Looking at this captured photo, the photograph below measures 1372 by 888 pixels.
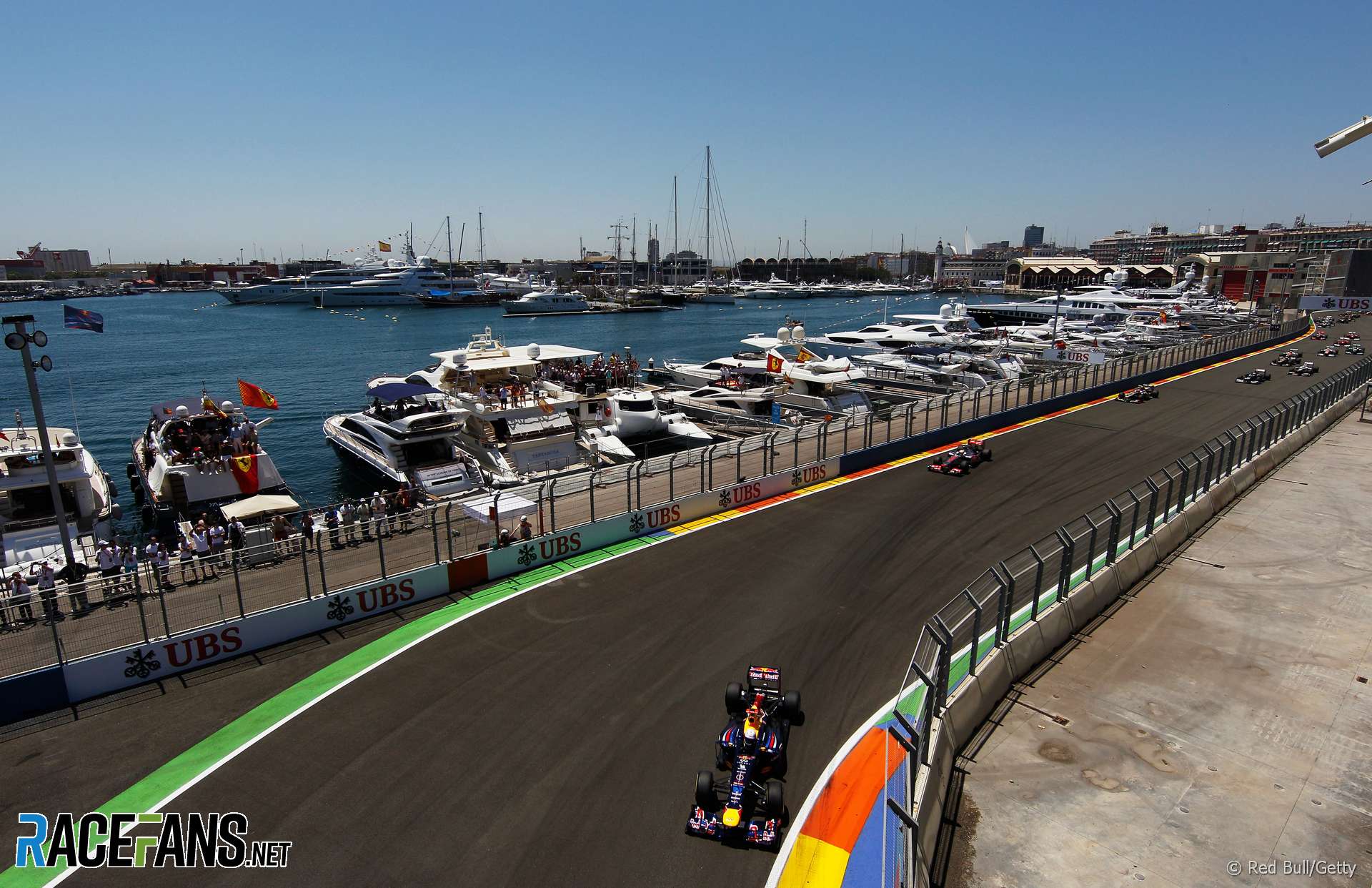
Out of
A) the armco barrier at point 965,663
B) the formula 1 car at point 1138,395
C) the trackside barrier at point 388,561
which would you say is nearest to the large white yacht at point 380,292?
the formula 1 car at point 1138,395

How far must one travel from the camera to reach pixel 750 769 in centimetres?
1032

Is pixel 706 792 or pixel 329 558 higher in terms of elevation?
pixel 329 558

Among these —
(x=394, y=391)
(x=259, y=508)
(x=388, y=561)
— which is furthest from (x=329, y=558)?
(x=394, y=391)

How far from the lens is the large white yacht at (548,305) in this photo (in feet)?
468

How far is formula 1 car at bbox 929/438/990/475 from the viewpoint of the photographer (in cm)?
2688

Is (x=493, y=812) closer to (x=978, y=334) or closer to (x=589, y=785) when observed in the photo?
(x=589, y=785)

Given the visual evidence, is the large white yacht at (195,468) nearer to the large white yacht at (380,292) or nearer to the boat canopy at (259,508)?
the boat canopy at (259,508)

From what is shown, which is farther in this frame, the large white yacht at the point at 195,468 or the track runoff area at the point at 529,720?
the large white yacht at the point at 195,468

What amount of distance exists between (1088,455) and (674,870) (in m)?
26.6

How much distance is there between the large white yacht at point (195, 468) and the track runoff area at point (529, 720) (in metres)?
16.6

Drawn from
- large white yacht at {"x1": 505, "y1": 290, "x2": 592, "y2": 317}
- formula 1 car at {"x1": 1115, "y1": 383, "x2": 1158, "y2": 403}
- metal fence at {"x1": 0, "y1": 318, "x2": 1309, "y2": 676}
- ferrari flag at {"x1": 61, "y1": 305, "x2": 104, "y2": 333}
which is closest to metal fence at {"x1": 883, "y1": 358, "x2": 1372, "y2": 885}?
metal fence at {"x1": 0, "y1": 318, "x2": 1309, "y2": 676}

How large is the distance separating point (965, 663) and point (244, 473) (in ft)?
91.9

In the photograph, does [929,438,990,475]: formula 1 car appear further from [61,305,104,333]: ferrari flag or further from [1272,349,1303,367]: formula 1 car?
[1272,349,1303,367]: formula 1 car

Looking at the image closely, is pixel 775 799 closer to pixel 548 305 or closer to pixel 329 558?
pixel 329 558
